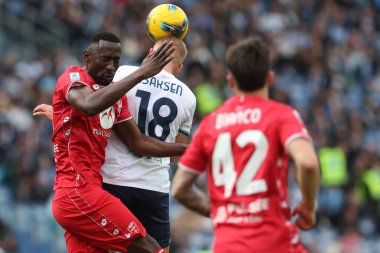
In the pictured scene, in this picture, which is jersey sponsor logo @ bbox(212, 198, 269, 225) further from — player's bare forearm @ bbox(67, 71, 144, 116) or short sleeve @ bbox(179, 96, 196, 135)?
short sleeve @ bbox(179, 96, 196, 135)

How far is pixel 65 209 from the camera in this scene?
25.2 feet

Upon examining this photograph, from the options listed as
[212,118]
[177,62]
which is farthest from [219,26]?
[212,118]

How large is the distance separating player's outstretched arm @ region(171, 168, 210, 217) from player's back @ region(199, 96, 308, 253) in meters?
0.17

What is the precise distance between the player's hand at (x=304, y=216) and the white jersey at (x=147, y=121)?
2.33m

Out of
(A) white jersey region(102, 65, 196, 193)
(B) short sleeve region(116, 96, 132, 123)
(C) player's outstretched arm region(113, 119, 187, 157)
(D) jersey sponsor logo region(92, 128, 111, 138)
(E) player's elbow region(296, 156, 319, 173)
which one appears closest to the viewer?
(E) player's elbow region(296, 156, 319, 173)

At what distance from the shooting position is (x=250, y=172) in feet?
19.8

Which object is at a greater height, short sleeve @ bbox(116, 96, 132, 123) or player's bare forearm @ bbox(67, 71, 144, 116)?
player's bare forearm @ bbox(67, 71, 144, 116)

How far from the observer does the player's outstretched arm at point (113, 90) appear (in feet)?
23.9

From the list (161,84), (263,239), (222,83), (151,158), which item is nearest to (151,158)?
(151,158)

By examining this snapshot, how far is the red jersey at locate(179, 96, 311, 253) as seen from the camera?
19.7ft

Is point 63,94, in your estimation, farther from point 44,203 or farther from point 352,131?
point 352,131

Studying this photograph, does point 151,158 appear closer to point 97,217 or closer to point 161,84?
point 161,84

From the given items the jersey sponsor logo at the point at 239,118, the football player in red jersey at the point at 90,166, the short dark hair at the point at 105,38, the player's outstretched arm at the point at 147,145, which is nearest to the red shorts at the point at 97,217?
the football player in red jersey at the point at 90,166

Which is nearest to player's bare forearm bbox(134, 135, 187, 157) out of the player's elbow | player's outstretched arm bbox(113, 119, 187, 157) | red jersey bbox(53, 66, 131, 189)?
player's outstretched arm bbox(113, 119, 187, 157)
